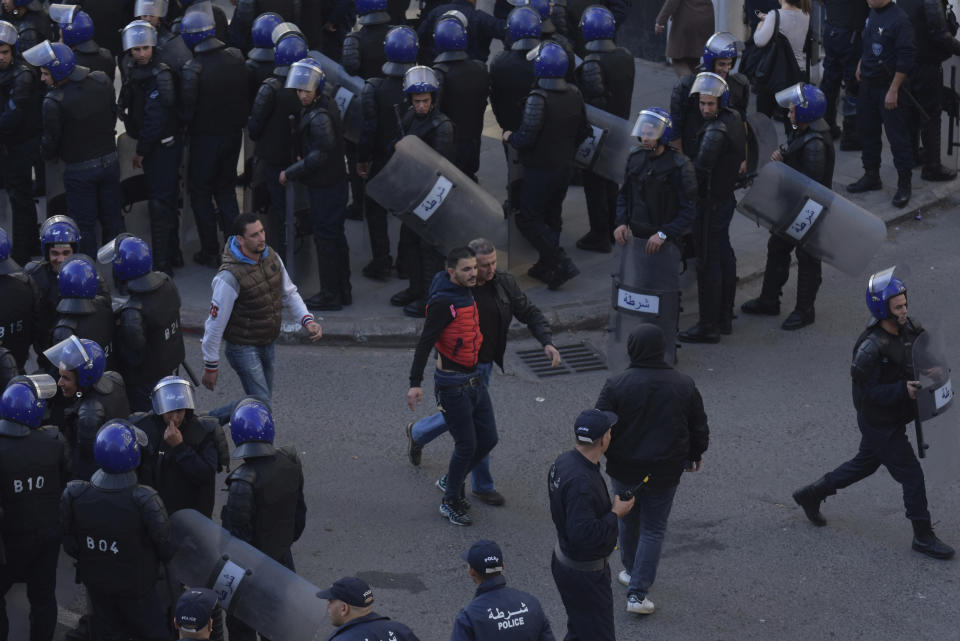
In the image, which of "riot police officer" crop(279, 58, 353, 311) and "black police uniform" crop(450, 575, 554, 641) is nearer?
"black police uniform" crop(450, 575, 554, 641)

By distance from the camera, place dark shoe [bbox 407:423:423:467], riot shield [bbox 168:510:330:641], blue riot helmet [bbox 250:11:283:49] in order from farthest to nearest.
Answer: blue riot helmet [bbox 250:11:283:49] → dark shoe [bbox 407:423:423:467] → riot shield [bbox 168:510:330:641]

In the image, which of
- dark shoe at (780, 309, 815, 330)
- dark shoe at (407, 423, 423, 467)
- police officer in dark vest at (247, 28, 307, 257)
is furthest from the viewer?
dark shoe at (780, 309, 815, 330)

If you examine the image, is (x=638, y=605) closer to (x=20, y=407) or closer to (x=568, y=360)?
(x=20, y=407)

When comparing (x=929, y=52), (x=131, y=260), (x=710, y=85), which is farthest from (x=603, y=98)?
(x=131, y=260)

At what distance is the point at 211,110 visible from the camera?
12.2 meters

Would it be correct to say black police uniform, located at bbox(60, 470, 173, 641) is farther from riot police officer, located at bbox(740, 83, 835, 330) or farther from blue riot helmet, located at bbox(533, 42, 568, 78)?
riot police officer, located at bbox(740, 83, 835, 330)

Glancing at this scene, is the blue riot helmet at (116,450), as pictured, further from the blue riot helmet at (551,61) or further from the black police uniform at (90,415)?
the blue riot helmet at (551,61)

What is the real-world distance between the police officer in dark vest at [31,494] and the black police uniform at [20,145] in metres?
4.79

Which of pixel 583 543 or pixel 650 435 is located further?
pixel 650 435

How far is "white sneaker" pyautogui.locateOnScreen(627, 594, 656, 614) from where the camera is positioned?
8.34 meters

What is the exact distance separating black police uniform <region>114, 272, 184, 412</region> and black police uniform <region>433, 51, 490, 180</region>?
11.3ft

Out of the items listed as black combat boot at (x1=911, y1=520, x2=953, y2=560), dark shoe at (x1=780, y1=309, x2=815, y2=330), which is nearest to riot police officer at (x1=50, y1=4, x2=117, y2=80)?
dark shoe at (x1=780, y1=309, x2=815, y2=330)

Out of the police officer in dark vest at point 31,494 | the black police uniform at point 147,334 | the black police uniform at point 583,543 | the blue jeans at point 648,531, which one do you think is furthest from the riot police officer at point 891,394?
the police officer in dark vest at point 31,494

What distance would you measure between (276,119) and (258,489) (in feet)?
15.9
